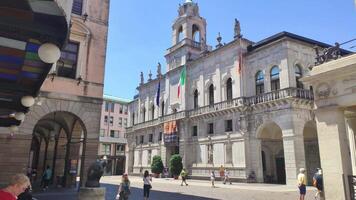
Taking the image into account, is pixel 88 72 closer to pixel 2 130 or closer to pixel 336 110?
pixel 2 130

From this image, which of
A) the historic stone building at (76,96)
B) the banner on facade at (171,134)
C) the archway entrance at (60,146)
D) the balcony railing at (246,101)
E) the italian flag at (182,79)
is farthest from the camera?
the italian flag at (182,79)

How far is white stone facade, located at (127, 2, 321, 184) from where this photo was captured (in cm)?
2759

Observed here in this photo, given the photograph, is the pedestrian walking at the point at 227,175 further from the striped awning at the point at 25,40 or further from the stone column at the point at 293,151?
the striped awning at the point at 25,40

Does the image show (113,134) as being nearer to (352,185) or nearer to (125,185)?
(125,185)

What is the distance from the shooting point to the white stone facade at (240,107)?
2759 cm

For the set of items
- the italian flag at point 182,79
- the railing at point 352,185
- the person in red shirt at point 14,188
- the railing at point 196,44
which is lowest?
the railing at point 352,185

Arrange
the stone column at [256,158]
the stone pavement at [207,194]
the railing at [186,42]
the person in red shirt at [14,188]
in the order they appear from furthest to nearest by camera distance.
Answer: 1. the railing at [186,42]
2. the stone column at [256,158]
3. the stone pavement at [207,194]
4. the person in red shirt at [14,188]

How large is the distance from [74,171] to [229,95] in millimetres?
20583

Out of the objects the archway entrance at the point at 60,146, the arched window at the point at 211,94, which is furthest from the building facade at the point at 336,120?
the arched window at the point at 211,94

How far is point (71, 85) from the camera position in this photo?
53.7 feet

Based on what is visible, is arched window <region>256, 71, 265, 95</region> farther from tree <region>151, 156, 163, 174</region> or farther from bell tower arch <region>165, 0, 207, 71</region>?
tree <region>151, 156, 163, 174</region>

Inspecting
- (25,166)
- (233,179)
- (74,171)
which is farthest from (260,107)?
(25,166)

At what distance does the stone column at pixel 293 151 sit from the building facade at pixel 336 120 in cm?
1612

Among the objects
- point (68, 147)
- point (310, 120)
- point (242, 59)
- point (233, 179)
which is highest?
point (242, 59)
